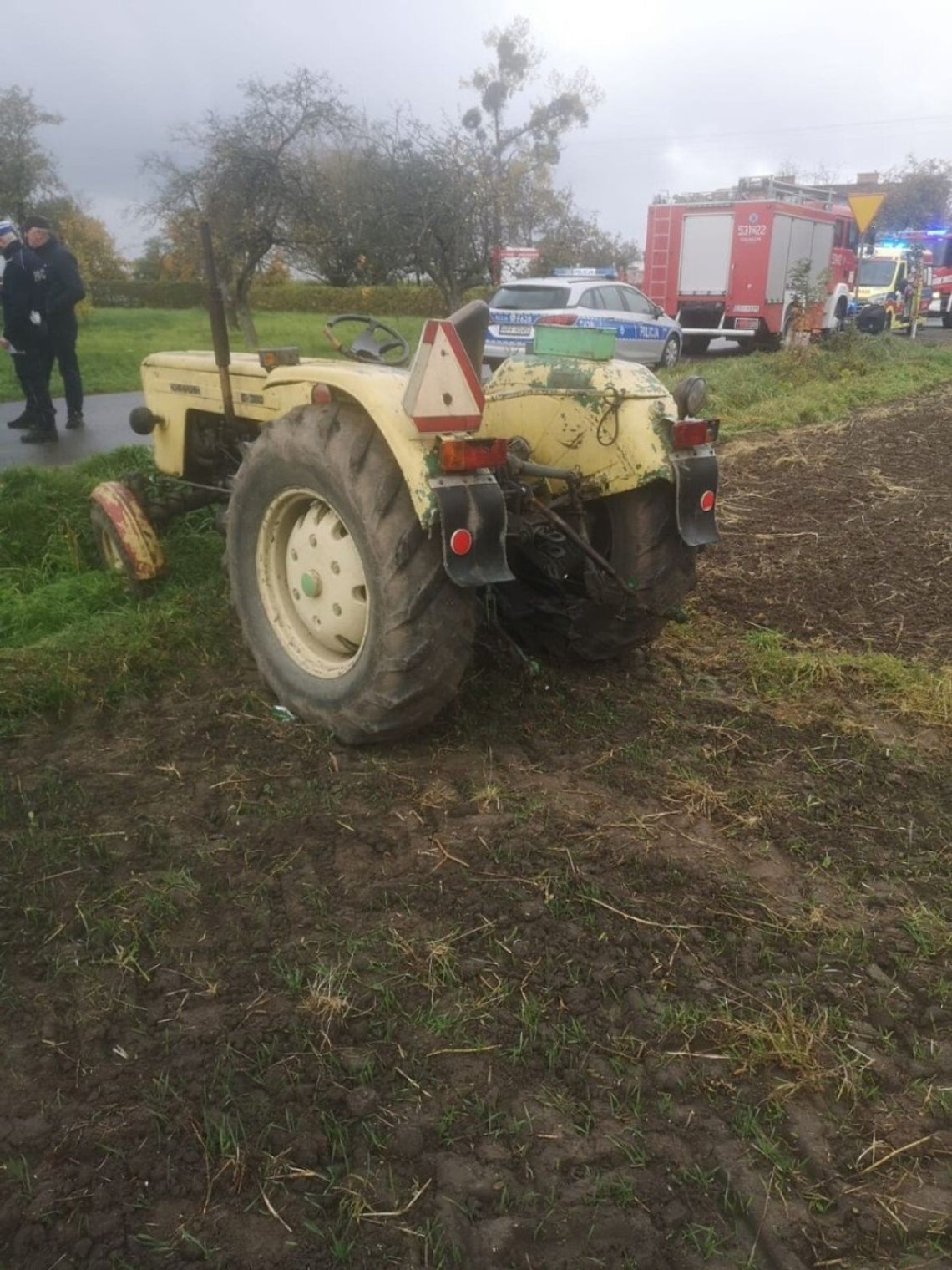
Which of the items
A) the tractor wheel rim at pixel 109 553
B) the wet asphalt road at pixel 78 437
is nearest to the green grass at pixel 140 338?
the wet asphalt road at pixel 78 437

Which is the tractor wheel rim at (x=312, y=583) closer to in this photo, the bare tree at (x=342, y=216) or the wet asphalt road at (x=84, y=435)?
the wet asphalt road at (x=84, y=435)

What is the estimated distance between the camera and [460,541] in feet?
9.23

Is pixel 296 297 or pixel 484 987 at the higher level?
pixel 296 297

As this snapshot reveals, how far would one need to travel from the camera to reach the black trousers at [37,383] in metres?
8.23

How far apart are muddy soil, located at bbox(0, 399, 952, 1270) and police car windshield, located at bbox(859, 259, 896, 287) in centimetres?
2488

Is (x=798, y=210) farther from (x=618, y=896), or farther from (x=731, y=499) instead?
(x=618, y=896)

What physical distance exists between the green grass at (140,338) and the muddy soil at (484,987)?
17.9 ft

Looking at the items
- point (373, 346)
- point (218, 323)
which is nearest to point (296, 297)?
point (373, 346)

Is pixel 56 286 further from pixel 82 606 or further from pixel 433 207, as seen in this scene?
pixel 433 207

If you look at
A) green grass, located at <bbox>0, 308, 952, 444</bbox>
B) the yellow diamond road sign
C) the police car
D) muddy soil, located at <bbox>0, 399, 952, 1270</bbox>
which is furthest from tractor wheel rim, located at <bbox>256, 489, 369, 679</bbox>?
the yellow diamond road sign

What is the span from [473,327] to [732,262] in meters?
18.3

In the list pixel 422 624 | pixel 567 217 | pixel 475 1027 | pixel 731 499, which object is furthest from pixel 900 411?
pixel 567 217

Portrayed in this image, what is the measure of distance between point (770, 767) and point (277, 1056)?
1917 millimetres

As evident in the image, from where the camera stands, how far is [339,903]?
2.55m
